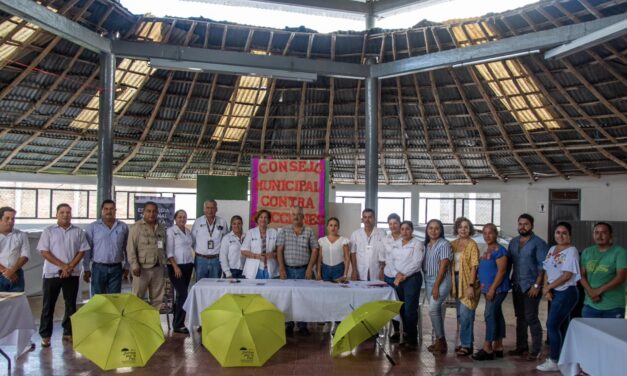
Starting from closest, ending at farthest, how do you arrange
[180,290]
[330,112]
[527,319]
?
[527,319] < [180,290] < [330,112]

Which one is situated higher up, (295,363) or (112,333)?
(112,333)

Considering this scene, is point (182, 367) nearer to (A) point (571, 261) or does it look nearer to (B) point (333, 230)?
(B) point (333, 230)

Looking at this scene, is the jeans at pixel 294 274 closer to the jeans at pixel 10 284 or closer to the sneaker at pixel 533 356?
the sneaker at pixel 533 356

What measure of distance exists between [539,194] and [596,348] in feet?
39.9

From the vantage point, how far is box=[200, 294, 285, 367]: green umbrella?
485 centimetres

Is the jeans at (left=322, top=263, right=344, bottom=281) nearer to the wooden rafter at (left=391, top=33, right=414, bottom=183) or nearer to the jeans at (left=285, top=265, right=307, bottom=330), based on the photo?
the jeans at (left=285, top=265, right=307, bottom=330)

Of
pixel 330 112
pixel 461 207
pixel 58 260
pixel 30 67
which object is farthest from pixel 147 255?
pixel 461 207

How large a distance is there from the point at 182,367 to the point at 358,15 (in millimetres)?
10243

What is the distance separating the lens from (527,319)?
5559mm

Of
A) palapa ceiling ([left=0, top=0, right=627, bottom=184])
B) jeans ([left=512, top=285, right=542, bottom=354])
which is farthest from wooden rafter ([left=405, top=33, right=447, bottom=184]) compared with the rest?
jeans ([left=512, top=285, right=542, bottom=354])

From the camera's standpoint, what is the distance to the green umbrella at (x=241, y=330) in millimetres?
4848

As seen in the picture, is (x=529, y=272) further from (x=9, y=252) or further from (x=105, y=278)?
(x=9, y=252)

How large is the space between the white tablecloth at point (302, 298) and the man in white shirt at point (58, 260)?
1.23 metres

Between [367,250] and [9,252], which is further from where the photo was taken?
[367,250]
